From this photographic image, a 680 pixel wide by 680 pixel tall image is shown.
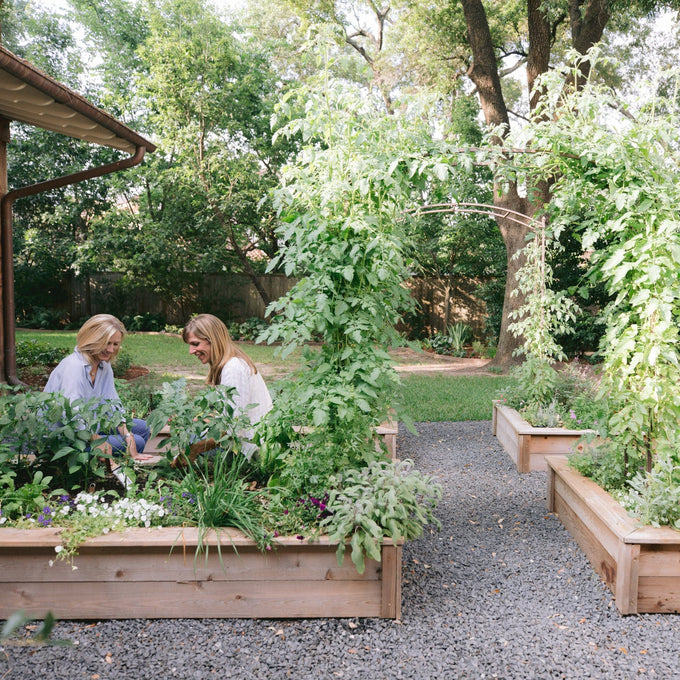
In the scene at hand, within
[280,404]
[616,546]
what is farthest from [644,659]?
[280,404]

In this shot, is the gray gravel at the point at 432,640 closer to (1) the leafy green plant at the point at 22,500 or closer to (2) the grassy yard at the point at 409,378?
(1) the leafy green plant at the point at 22,500

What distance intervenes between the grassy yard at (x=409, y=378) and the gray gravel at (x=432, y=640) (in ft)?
5.77

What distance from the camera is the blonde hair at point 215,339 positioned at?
3.05m

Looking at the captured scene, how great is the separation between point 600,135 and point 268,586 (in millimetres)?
2563

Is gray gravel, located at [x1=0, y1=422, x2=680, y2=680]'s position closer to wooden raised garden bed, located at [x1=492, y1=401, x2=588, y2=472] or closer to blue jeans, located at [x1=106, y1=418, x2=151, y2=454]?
blue jeans, located at [x1=106, y1=418, x2=151, y2=454]

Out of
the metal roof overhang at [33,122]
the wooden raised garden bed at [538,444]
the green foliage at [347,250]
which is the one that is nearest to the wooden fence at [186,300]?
the metal roof overhang at [33,122]

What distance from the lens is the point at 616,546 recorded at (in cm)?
253

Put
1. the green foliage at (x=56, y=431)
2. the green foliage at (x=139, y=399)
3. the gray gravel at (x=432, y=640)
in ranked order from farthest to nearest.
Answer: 1. the green foliage at (x=139, y=399)
2. the green foliage at (x=56, y=431)
3. the gray gravel at (x=432, y=640)

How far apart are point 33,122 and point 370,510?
15.7ft

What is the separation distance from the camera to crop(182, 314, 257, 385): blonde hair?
3.05m

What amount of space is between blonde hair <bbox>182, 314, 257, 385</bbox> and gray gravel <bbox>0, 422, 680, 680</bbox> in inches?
49.4

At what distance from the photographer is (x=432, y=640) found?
89.0 inches

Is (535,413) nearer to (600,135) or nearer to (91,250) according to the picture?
(600,135)

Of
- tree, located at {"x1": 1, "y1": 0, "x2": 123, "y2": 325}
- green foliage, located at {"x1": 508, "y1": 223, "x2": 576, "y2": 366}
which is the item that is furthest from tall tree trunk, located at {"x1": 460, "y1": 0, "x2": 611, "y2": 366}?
tree, located at {"x1": 1, "y1": 0, "x2": 123, "y2": 325}
